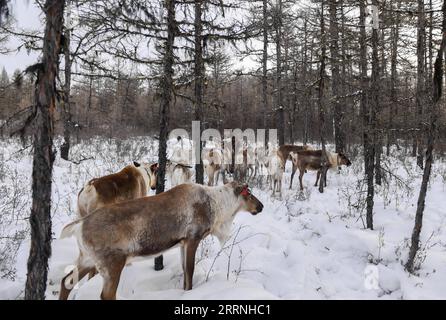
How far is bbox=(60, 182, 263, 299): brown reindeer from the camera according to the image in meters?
4.14

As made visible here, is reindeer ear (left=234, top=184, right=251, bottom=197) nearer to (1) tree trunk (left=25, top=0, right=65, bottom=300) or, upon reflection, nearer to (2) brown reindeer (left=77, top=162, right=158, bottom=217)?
(2) brown reindeer (left=77, top=162, right=158, bottom=217)

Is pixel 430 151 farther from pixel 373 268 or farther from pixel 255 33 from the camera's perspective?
pixel 255 33

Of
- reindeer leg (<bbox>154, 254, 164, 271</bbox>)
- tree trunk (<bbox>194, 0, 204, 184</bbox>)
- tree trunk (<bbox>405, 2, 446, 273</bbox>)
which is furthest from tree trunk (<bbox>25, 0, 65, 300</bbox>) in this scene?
tree trunk (<bbox>405, 2, 446, 273</bbox>)

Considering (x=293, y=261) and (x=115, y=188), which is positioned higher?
(x=115, y=188)

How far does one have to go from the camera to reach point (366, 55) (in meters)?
8.28

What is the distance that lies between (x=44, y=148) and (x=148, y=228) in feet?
5.58

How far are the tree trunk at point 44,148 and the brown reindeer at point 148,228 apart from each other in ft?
2.25

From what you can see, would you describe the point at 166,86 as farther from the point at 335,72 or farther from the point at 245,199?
the point at 335,72

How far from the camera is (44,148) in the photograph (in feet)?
11.1

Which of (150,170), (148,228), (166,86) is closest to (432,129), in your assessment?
(166,86)

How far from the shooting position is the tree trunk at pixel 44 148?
336cm

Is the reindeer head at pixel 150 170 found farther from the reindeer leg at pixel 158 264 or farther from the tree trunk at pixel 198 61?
the reindeer leg at pixel 158 264
